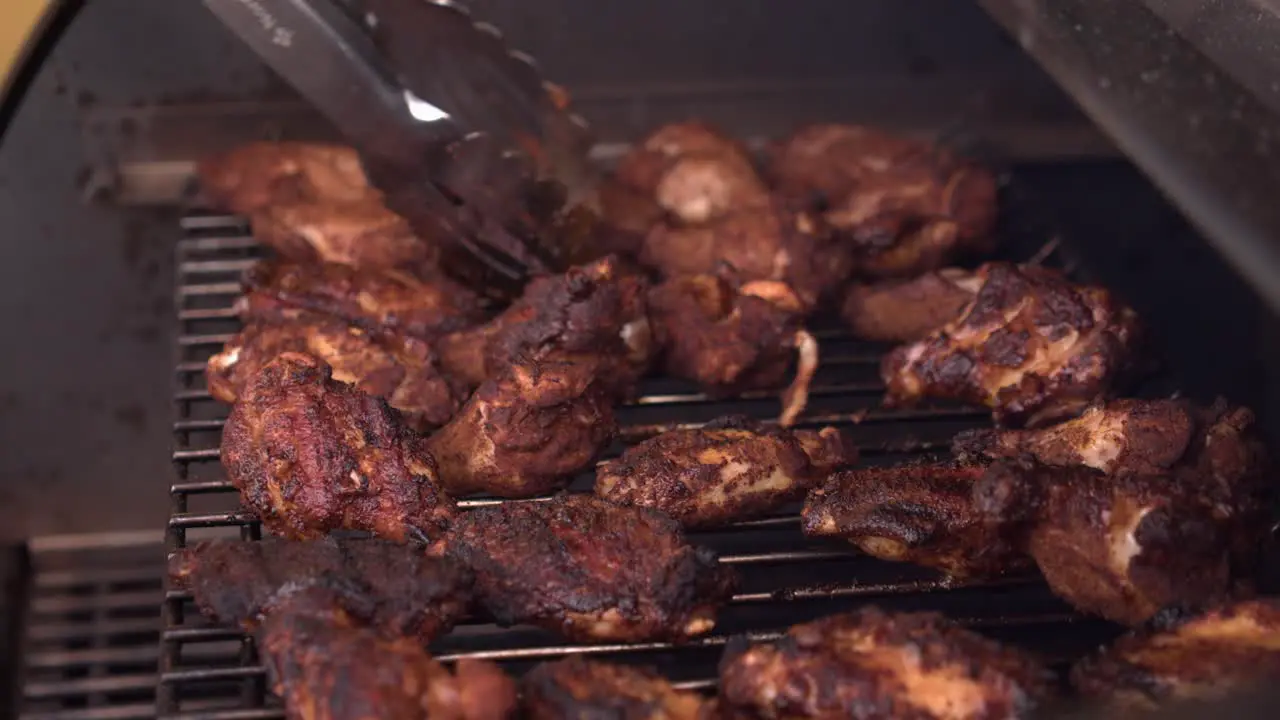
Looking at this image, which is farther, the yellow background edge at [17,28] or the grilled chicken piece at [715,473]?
the yellow background edge at [17,28]

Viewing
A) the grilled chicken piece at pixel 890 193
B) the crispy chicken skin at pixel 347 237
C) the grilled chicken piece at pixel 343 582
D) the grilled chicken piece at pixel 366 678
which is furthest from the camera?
the grilled chicken piece at pixel 890 193

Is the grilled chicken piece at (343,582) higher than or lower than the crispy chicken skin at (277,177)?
lower

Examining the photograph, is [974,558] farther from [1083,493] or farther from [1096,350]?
[1096,350]

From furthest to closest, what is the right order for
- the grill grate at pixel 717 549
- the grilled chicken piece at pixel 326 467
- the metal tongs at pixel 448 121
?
1. the metal tongs at pixel 448 121
2. the grilled chicken piece at pixel 326 467
3. the grill grate at pixel 717 549

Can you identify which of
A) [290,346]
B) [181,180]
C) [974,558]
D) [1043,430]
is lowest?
[974,558]

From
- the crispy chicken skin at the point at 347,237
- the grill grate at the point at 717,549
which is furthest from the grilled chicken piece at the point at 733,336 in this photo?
the crispy chicken skin at the point at 347,237

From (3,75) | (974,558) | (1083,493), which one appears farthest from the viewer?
(3,75)

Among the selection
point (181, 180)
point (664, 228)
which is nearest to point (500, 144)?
point (664, 228)

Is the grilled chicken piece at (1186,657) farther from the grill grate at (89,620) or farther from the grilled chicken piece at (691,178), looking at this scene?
the grill grate at (89,620)
